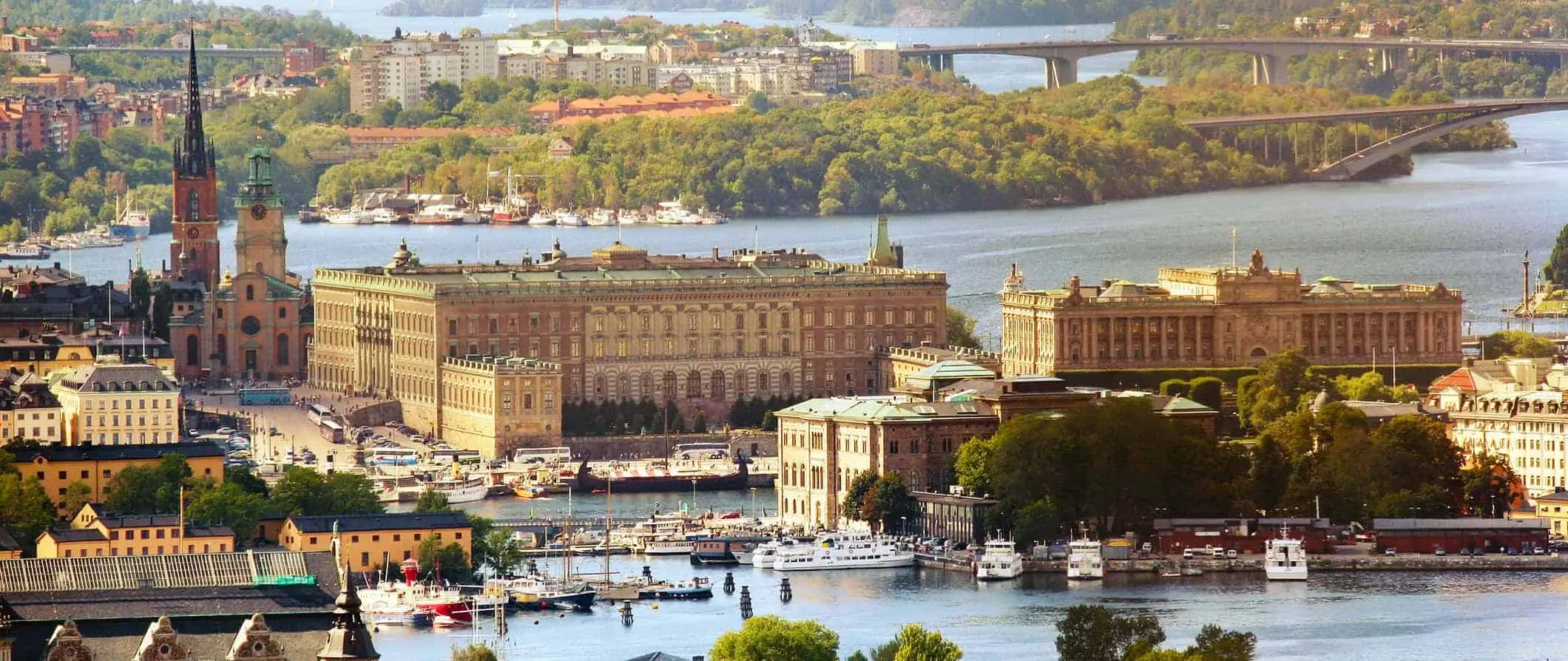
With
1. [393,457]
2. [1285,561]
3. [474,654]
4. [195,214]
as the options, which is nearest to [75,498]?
[393,457]

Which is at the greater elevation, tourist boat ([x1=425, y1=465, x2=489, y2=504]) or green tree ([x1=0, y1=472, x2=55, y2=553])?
green tree ([x1=0, y1=472, x2=55, y2=553])

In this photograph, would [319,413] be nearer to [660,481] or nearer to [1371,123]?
[660,481]

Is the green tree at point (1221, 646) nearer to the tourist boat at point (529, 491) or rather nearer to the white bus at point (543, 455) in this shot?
the tourist boat at point (529, 491)

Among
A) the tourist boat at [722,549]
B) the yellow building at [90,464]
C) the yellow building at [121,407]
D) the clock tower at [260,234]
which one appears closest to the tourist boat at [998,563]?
the tourist boat at [722,549]

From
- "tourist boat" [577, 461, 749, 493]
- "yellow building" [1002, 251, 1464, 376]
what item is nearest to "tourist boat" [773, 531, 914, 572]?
"tourist boat" [577, 461, 749, 493]

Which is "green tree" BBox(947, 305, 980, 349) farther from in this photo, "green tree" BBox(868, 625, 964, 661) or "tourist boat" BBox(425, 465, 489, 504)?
"green tree" BBox(868, 625, 964, 661)

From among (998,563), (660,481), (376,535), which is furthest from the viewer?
(660,481)

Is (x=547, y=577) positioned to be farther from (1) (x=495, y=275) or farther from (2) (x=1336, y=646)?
(1) (x=495, y=275)
